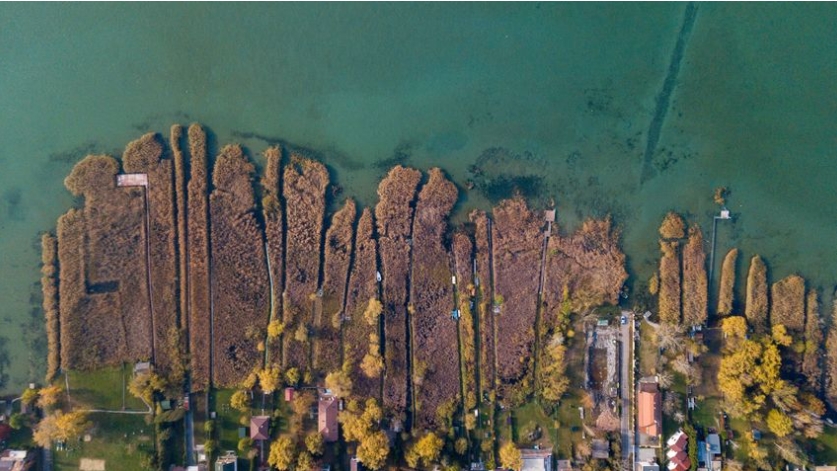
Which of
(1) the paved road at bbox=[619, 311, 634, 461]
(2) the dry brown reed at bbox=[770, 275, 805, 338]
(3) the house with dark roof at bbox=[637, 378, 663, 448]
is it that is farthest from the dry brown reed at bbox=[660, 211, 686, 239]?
(3) the house with dark roof at bbox=[637, 378, 663, 448]

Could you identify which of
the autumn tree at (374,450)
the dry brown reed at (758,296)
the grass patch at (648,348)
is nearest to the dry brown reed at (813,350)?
the dry brown reed at (758,296)

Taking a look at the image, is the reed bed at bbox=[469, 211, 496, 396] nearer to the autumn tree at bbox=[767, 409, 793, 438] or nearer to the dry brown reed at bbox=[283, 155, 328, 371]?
the dry brown reed at bbox=[283, 155, 328, 371]

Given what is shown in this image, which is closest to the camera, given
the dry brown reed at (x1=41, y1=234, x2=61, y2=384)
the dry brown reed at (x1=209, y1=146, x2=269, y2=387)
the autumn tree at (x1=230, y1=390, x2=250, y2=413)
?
the autumn tree at (x1=230, y1=390, x2=250, y2=413)

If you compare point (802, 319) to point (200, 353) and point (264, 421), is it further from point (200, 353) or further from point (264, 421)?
point (200, 353)

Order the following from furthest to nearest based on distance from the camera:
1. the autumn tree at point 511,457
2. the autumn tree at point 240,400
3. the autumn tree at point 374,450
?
the autumn tree at point 240,400 → the autumn tree at point 511,457 → the autumn tree at point 374,450

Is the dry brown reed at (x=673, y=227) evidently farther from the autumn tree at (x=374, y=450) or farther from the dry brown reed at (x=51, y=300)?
the dry brown reed at (x=51, y=300)

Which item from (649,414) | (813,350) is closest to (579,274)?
(649,414)

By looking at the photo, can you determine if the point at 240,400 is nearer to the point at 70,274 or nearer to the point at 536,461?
the point at 70,274
